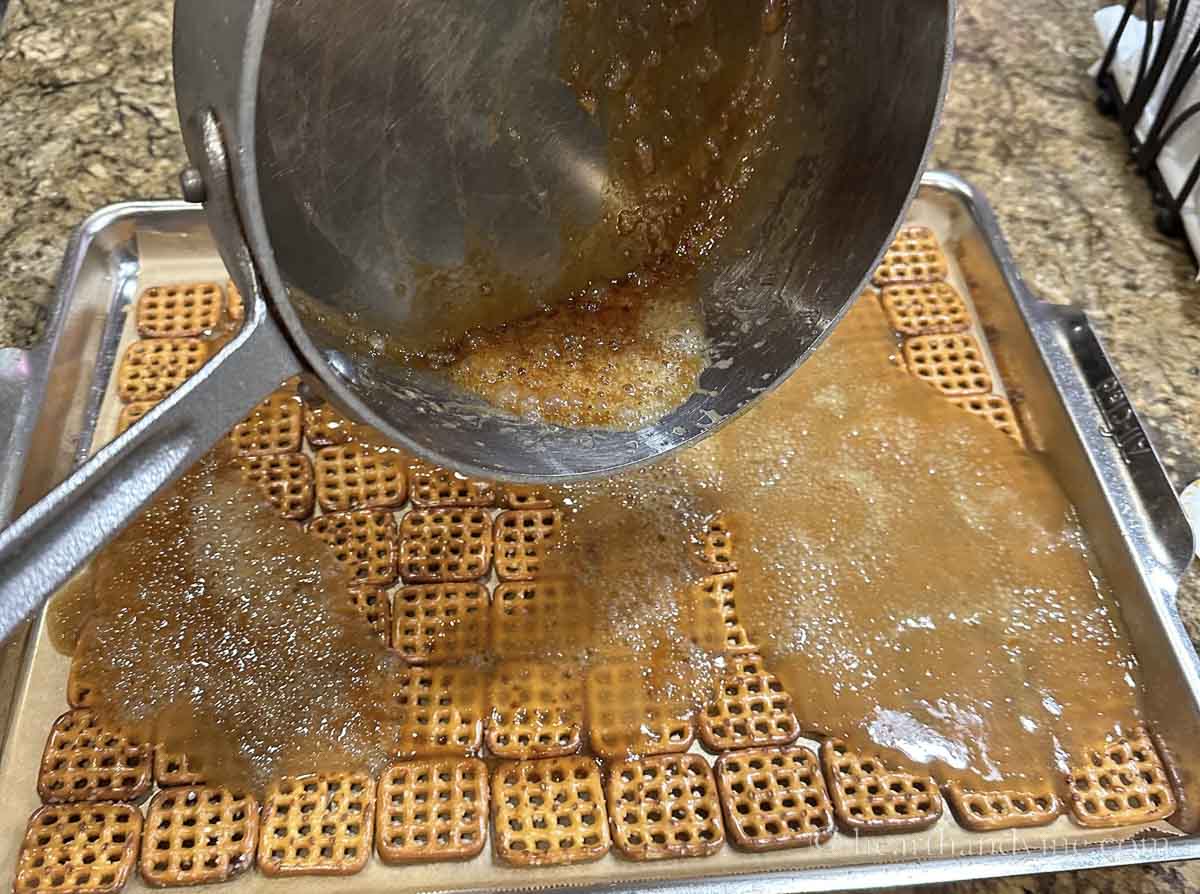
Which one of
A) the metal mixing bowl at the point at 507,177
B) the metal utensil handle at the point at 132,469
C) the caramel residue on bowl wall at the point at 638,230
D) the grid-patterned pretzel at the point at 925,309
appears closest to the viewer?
the metal utensil handle at the point at 132,469

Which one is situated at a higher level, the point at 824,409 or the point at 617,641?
the point at 824,409

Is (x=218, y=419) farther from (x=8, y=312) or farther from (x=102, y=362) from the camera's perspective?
(x=8, y=312)

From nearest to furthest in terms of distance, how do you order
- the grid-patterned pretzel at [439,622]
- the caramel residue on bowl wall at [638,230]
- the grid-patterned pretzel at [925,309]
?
the caramel residue on bowl wall at [638,230], the grid-patterned pretzel at [439,622], the grid-patterned pretzel at [925,309]

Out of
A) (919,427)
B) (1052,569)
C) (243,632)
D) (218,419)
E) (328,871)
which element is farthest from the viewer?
(919,427)

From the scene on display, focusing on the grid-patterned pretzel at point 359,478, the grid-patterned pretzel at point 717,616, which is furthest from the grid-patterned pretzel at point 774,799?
the grid-patterned pretzel at point 359,478

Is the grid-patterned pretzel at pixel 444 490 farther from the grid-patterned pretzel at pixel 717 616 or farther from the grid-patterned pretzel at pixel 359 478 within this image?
the grid-patterned pretzel at pixel 717 616

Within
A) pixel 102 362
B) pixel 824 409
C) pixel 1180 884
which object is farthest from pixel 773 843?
pixel 102 362

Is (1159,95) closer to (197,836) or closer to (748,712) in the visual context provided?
(748,712)
